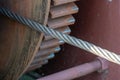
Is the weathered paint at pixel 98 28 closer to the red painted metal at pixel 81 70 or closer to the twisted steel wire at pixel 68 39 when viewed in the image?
the red painted metal at pixel 81 70

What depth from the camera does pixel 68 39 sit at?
1.17 metres

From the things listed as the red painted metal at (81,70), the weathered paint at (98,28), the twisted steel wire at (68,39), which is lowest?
the red painted metal at (81,70)

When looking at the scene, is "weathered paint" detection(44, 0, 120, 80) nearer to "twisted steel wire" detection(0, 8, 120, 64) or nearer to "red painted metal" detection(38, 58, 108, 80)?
"red painted metal" detection(38, 58, 108, 80)

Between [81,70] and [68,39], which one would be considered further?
[81,70]

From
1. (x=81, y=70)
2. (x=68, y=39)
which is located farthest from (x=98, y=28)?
(x=68, y=39)

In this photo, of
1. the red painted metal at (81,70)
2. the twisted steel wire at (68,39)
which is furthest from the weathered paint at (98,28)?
the twisted steel wire at (68,39)

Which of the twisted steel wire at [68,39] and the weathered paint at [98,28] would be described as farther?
the weathered paint at [98,28]

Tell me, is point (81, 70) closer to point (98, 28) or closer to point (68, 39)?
point (98, 28)

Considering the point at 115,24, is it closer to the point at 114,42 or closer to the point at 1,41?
the point at 114,42

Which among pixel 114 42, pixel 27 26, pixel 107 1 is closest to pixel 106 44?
pixel 114 42

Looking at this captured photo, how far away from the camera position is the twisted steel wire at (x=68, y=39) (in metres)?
1.08

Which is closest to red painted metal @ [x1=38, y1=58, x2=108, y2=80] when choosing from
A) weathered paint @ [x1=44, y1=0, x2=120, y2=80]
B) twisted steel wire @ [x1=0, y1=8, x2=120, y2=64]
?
weathered paint @ [x1=44, y1=0, x2=120, y2=80]

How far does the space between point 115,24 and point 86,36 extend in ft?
0.63

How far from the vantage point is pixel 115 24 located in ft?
4.74
